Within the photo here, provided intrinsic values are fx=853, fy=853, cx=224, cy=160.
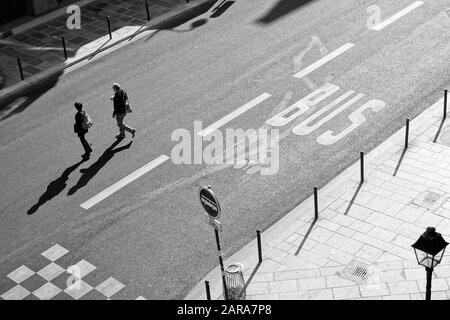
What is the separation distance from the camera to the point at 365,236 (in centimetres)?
1769

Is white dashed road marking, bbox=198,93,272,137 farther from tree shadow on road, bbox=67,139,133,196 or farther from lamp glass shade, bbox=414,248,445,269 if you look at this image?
lamp glass shade, bbox=414,248,445,269

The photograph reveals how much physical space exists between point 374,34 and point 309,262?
1142cm

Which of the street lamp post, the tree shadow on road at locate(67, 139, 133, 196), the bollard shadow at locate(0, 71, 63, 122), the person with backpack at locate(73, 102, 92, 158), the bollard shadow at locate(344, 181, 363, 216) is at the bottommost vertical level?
the bollard shadow at locate(0, 71, 63, 122)

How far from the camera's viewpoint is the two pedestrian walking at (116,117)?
21.2 meters

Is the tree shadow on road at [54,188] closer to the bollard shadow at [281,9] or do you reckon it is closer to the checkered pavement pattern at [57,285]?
the checkered pavement pattern at [57,285]

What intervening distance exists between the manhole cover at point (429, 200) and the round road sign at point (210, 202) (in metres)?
5.45

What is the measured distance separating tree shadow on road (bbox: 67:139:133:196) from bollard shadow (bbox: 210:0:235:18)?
8676mm

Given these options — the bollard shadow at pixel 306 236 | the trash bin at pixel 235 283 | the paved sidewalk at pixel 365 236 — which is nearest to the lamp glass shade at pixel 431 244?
the paved sidewalk at pixel 365 236

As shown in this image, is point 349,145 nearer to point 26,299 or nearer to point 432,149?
point 432,149

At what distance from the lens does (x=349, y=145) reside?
2111cm

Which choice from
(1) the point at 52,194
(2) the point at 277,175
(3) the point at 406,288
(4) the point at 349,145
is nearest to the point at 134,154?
(1) the point at 52,194

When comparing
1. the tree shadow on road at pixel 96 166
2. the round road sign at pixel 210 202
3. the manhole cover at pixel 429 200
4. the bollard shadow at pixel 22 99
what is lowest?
the bollard shadow at pixel 22 99

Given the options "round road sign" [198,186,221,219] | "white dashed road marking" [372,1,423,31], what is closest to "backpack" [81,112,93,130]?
"round road sign" [198,186,221,219]

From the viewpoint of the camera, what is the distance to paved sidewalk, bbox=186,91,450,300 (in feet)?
53.5
